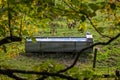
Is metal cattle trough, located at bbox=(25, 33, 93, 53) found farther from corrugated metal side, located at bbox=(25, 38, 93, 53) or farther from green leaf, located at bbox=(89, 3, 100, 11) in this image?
green leaf, located at bbox=(89, 3, 100, 11)

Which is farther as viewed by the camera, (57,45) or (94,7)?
(57,45)

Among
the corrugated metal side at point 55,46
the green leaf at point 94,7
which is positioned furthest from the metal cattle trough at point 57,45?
the green leaf at point 94,7

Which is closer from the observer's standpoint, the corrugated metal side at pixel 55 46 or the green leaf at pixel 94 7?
the green leaf at pixel 94 7

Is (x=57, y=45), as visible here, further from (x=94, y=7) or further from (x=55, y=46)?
(x=94, y=7)

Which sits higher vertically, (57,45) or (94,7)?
(94,7)

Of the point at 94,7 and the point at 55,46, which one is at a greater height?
the point at 94,7

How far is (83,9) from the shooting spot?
272 centimetres

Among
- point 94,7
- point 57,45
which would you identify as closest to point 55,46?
point 57,45

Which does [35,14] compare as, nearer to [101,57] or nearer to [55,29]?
[101,57]

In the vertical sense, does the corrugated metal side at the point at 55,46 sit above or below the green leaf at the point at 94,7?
below

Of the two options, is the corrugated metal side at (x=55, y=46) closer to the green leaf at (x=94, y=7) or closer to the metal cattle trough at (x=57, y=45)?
the metal cattle trough at (x=57, y=45)

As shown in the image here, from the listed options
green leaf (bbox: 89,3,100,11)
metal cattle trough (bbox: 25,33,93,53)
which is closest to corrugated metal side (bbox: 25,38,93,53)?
metal cattle trough (bbox: 25,33,93,53)

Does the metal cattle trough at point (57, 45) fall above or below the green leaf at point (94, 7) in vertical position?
below

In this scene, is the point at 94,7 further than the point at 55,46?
No
